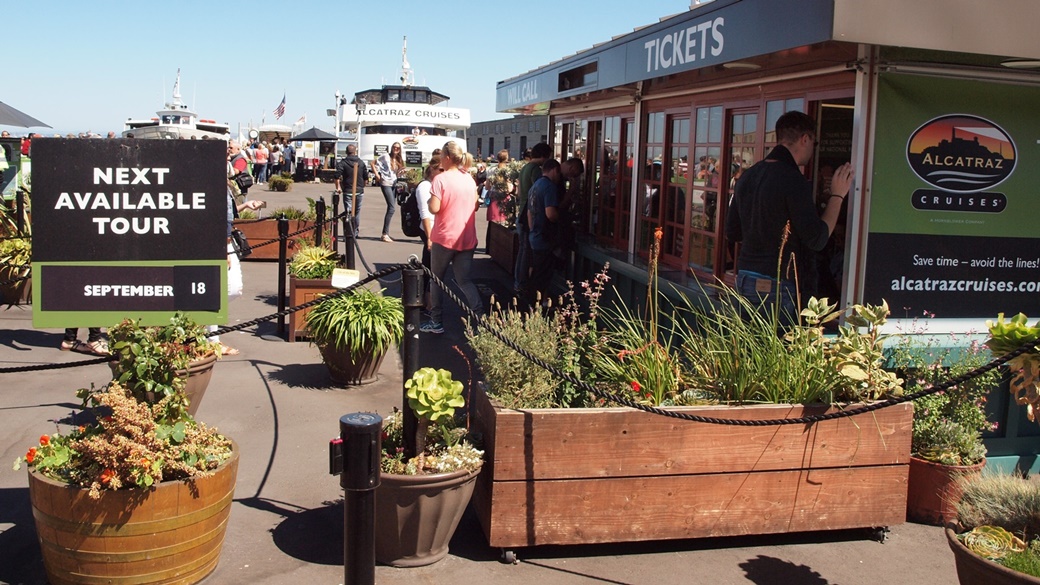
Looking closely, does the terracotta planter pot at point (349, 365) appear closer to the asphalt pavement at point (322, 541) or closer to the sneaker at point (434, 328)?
the asphalt pavement at point (322, 541)

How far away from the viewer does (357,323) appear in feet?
24.3

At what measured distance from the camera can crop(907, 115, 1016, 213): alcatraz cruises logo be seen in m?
5.49

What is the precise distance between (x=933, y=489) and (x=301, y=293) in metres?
6.07

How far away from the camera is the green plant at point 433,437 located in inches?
174

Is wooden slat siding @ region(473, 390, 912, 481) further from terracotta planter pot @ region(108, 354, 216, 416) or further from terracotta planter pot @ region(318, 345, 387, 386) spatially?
terracotta planter pot @ region(318, 345, 387, 386)

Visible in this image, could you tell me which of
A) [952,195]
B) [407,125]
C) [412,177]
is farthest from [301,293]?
[407,125]

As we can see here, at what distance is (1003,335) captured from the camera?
13.5 ft

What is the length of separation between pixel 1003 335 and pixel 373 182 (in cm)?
3363

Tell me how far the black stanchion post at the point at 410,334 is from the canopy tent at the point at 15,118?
13.3m

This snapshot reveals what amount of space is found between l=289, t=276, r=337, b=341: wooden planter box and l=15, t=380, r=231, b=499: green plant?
4869 millimetres

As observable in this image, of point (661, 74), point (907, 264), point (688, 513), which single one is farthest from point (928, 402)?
point (661, 74)

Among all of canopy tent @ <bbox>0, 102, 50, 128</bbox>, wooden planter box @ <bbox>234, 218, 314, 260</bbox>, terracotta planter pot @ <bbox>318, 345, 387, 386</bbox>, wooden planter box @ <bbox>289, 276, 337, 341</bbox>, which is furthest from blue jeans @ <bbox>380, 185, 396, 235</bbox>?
terracotta planter pot @ <bbox>318, 345, 387, 386</bbox>

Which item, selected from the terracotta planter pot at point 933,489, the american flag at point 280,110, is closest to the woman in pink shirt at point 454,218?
the terracotta planter pot at point 933,489

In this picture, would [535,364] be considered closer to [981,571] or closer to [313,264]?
[981,571]
